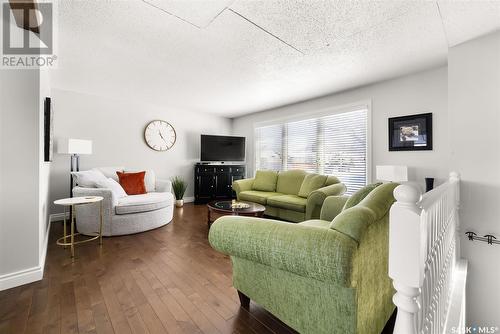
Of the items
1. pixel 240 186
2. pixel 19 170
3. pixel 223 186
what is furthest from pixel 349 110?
pixel 19 170

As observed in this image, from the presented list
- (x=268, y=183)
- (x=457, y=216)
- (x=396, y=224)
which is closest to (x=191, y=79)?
(x=268, y=183)

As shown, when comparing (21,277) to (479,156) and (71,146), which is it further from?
(479,156)

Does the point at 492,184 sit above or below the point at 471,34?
below

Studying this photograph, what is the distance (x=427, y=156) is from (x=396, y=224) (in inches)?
119

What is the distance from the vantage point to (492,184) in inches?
79.7

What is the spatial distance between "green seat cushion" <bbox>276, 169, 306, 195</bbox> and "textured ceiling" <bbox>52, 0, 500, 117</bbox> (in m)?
1.54

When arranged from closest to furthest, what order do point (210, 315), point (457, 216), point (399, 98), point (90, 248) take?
1. point (210, 315)
2. point (457, 216)
3. point (90, 248)
4. point (399, 98)

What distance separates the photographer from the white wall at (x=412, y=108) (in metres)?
2.93

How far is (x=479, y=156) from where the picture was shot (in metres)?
2.09

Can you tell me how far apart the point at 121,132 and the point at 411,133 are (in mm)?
5165

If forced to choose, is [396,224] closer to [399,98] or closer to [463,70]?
[463,70]

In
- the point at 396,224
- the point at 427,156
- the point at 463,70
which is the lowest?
the point at 396,224

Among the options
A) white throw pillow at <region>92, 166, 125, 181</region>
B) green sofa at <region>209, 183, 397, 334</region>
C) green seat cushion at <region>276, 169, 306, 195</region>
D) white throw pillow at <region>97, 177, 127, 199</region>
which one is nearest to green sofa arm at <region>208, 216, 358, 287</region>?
green sofa at <region>209, 183, 397, 334</region>

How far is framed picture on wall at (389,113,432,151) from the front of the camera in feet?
9.94
